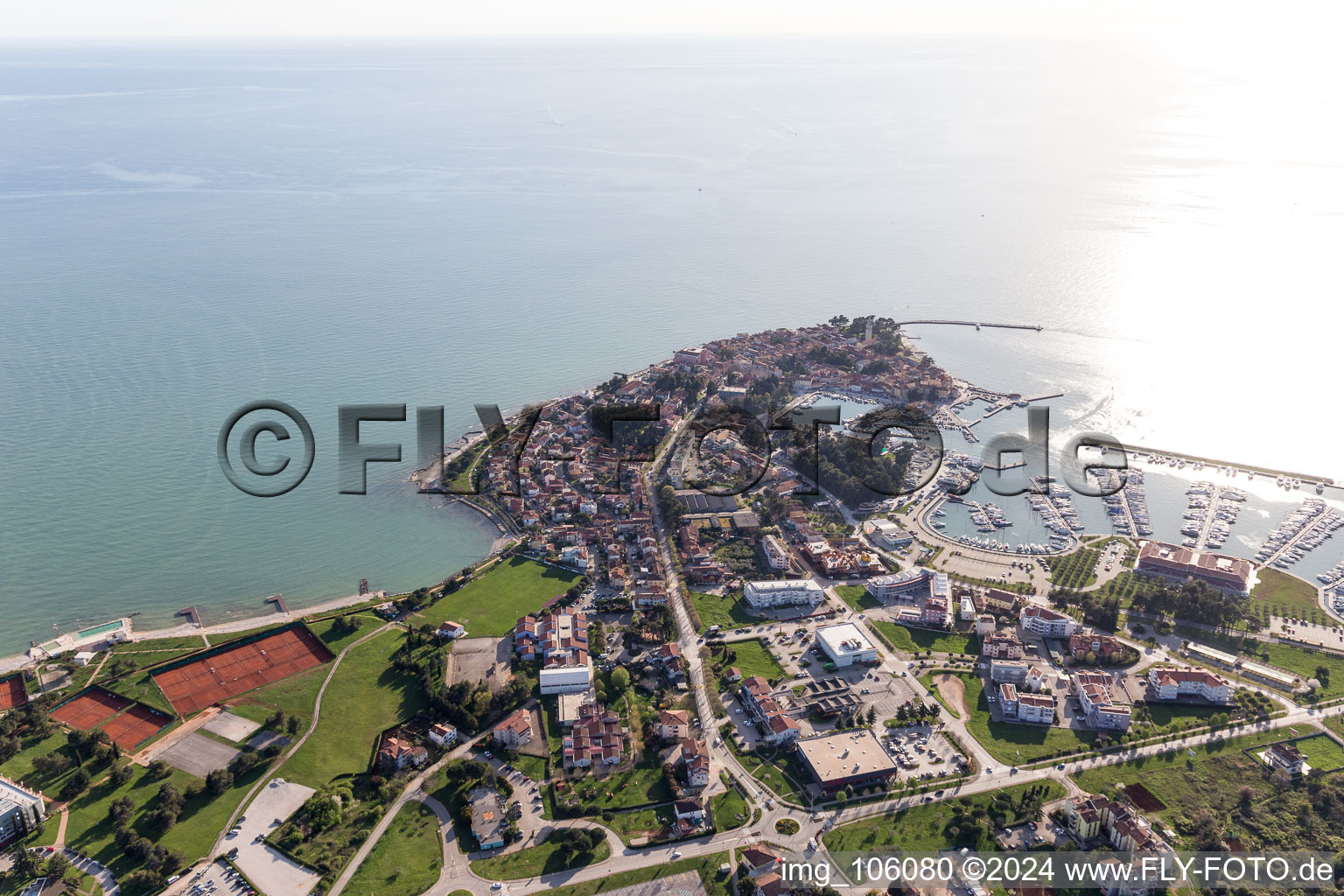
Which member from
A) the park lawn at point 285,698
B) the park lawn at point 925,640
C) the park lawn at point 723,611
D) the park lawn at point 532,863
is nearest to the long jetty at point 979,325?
the park lawn at point 925,640

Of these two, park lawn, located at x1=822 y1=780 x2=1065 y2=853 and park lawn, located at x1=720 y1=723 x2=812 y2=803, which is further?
park lawn, located at x1=720 y1=723 x2=812 y2=803

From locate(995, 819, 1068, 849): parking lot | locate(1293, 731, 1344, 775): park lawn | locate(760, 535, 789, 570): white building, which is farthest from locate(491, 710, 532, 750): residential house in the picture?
locate(1293, 731, 1344, 775): park lawn

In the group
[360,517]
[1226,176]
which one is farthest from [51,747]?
[1226,176]

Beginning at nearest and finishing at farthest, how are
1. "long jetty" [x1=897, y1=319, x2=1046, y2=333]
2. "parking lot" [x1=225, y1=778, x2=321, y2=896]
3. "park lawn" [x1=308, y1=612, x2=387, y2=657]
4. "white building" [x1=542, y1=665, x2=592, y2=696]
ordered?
1. "parking lot" [x1=225, y1=778, x2=321, y2=896]
2. "white building" [x1=542, y1=665, x2=592, y2=696]
3. "park lawn" [x1=308, y1=612, x2=387, y2=657]
4. "long jetty" [x1=897, y1=319, x2=1046, y2=333]

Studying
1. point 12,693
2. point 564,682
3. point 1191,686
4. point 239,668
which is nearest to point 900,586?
point 1191,686

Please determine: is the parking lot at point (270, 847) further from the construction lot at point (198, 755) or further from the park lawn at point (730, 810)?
the park lawn at point (730, 810)

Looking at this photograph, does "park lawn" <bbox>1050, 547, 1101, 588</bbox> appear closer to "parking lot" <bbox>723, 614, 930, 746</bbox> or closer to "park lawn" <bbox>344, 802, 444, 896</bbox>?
"parking lot" <bbox>723, 614, 930, 746</bbox>

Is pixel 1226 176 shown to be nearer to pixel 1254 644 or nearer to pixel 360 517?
pixel 1254 644
